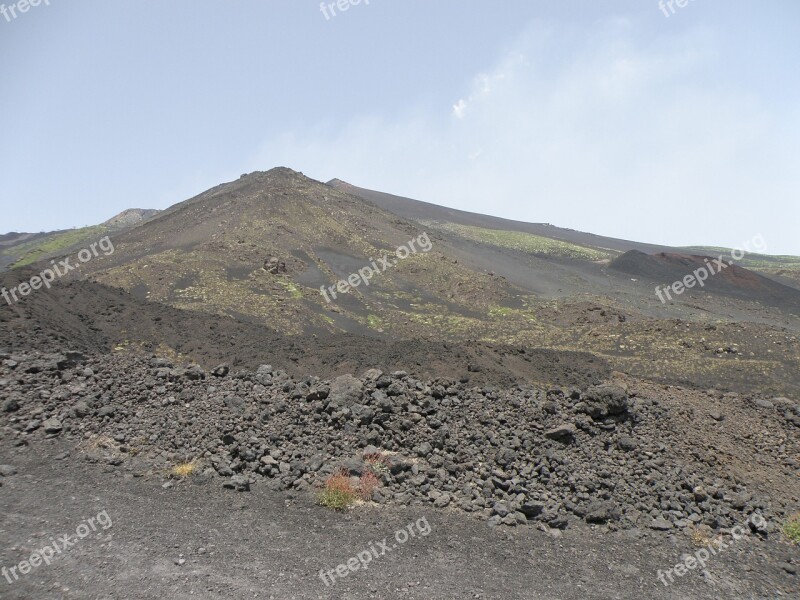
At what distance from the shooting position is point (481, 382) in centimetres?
1281

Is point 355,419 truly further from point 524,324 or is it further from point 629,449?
point 524,324

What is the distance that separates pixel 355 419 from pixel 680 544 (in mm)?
6256

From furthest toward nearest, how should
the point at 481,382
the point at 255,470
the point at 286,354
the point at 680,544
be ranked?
the point at 286,354, the point at 481,382, the point at 255,470, the point at 680,544

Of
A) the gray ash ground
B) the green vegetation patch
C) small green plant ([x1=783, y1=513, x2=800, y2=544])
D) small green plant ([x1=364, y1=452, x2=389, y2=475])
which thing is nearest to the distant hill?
the green vegetation patch

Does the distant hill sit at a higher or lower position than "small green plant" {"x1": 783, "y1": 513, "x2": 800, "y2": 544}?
higher

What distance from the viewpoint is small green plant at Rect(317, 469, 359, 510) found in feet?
29.5

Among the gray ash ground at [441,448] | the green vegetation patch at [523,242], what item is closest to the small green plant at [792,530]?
the gray ash ground at [441,448]

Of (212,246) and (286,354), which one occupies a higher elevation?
(212,246)

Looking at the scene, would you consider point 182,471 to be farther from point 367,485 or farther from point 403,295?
point 403,295

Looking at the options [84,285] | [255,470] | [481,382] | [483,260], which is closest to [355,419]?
[255,470]

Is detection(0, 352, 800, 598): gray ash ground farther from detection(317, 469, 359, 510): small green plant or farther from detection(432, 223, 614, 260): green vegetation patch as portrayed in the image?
detection(432, 223, 614, 260): green vegetation patch

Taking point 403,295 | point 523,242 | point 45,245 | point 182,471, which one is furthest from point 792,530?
point 45,245

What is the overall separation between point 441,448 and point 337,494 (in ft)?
8.09

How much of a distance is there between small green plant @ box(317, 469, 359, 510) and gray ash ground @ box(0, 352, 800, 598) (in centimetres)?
21
